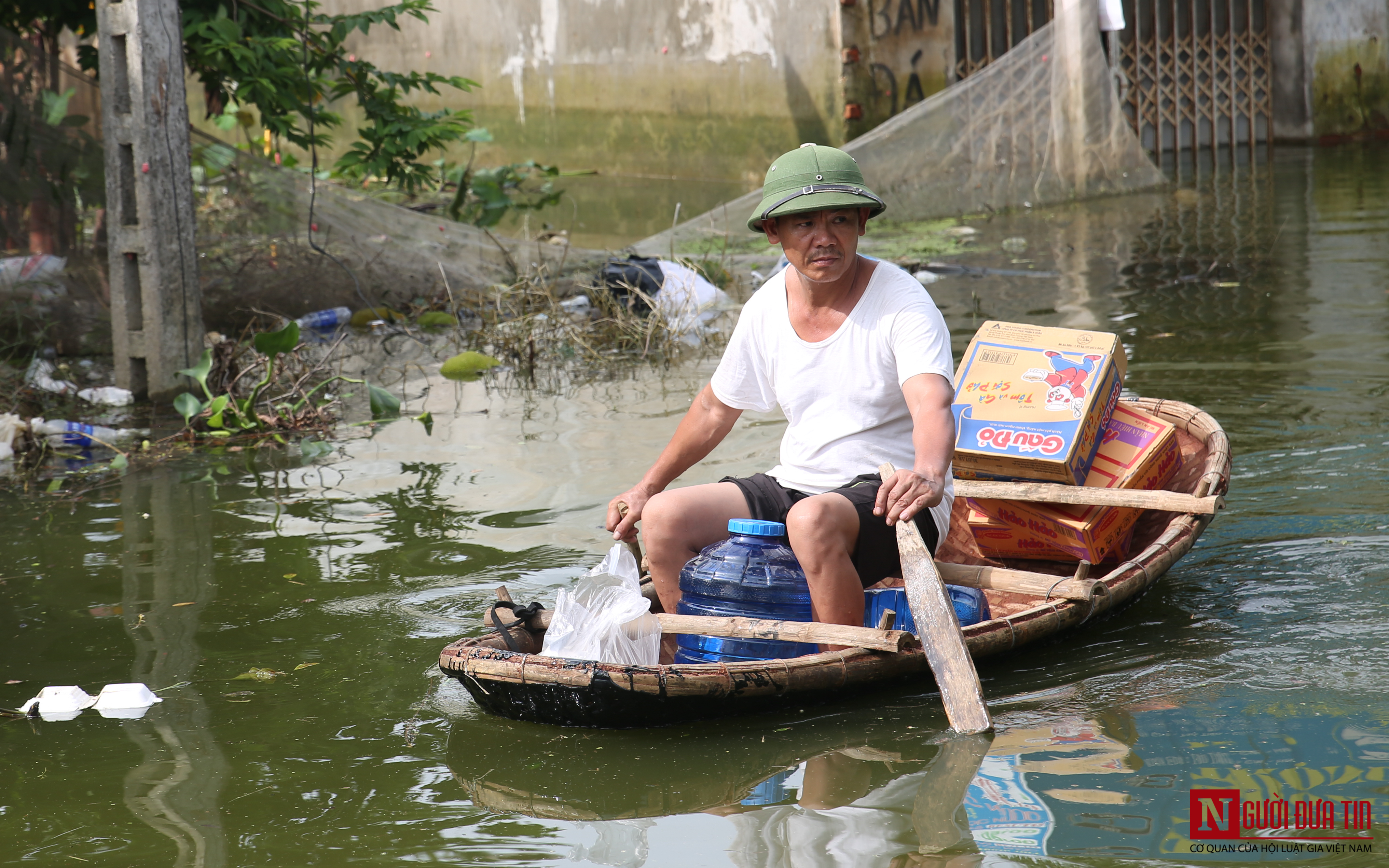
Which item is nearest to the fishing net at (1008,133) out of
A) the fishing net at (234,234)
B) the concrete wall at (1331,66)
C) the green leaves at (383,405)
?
the fishing net at (234,234)

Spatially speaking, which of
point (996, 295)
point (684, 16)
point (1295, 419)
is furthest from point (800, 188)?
point (684, 16)

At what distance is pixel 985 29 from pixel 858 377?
34.5 ft

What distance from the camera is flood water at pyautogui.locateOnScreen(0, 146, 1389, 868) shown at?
2.72 m

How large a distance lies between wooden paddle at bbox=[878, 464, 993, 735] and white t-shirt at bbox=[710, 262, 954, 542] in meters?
0.22

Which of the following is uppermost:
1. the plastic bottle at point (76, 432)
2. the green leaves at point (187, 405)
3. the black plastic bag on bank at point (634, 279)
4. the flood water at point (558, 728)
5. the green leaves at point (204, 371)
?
the black plastic bag on bank at point (634, 279)

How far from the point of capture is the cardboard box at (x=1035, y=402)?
3893 millimetres

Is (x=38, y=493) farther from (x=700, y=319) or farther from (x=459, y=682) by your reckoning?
(x=700, y=319)

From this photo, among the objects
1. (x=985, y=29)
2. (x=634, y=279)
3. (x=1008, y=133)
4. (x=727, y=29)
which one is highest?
(x=727, y=29)

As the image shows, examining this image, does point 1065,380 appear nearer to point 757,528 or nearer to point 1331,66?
point 757,528

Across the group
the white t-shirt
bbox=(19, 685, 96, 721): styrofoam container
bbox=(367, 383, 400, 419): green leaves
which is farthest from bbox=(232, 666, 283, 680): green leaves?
bbox=(367, 383, 400, 419): green leaves

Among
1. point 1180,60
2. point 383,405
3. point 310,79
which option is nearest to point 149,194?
point 310,79

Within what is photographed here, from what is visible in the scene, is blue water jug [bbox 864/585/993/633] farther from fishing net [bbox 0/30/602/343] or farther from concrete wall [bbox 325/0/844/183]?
concrete wall [bbox 325/0/844/183]

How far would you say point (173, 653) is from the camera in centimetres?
385

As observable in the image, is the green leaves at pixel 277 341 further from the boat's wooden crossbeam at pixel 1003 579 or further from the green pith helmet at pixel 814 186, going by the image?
the boat's wooden crossbeam at pixel 1003 579
